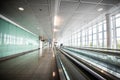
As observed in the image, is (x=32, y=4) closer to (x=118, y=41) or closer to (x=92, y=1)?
(x=92, y=1)

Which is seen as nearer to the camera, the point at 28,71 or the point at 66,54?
the point at 28,71

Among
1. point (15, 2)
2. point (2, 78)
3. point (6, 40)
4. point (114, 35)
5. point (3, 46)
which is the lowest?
point (2, 78)

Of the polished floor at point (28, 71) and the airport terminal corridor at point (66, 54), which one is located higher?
the airport terminal corridor at point (66, 54)

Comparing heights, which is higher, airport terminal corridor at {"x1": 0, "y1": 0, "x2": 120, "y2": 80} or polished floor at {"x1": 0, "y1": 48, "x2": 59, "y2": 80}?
airport terminal corridor at {"x1": 0, "y1": 0, "x2": 120, "y2": 80}

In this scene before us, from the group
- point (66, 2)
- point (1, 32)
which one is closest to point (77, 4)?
point (66, 2)

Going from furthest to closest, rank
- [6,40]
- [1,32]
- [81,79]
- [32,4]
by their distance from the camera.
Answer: [6,40]
[1,32]
[32,4]
[81,79]

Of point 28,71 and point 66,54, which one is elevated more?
point 66,54

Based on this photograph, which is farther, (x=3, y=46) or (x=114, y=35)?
(x=114, y=35)

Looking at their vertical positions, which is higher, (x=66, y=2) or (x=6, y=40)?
(x=66, y=2)

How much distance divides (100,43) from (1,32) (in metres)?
9.49

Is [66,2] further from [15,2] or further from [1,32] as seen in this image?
[1,32]

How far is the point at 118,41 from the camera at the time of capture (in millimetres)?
7602

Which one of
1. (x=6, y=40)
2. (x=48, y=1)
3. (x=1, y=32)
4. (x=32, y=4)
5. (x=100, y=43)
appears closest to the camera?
(x=48, y=1)

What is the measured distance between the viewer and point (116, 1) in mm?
4637
